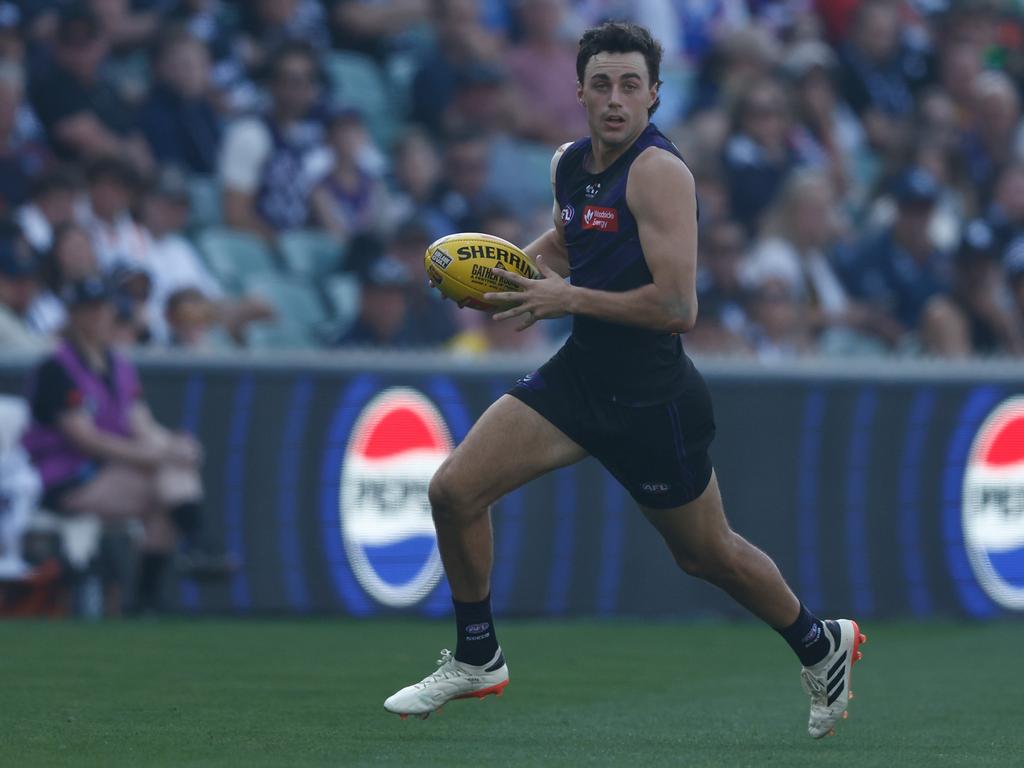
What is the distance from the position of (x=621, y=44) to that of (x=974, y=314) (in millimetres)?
8251

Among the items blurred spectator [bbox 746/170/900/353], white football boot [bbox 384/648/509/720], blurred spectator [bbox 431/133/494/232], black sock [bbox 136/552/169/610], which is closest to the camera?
white football boot [bbox 384/648/509/720]

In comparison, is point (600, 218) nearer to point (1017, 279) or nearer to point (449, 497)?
point (449, 497)

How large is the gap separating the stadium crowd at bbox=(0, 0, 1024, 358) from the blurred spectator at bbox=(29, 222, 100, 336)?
0.02 m

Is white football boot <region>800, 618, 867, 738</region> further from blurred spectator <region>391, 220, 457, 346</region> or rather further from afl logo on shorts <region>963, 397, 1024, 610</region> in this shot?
blurred spectator <region>391, 220, 457, 346</region>

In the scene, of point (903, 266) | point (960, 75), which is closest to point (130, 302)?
point (903, 266)

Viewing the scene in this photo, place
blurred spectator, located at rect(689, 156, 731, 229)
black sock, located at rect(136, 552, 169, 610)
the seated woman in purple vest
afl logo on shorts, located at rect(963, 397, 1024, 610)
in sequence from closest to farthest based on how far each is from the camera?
the seated woman in purple vest, black sock, located at rect(136, 552, 169, 610), afl logo on shorts, located at rect(963, 397, 1024, 610), blurred spectator, located at rect(689, 156, 731, 229)

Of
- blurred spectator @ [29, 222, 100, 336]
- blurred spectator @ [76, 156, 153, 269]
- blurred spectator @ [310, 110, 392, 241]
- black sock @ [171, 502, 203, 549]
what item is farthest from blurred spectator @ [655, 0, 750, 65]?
black sock @ [171, 502, 203, 549]

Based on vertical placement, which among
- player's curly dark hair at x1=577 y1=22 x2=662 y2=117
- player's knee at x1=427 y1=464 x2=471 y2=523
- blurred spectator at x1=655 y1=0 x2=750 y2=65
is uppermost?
blurred spectator at x1=655 y1=0 x2=750 y2=65

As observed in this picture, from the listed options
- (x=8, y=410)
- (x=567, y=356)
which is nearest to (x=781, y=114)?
(x=8, y=410)

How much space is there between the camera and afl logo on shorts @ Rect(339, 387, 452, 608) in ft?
38.3

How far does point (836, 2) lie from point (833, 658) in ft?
41.8

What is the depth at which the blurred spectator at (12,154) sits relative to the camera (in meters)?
12.9

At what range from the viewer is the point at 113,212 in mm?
12789

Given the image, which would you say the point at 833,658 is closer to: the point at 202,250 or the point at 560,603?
the point at 560,603
